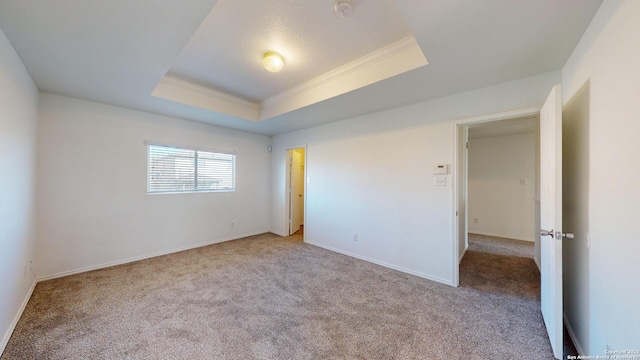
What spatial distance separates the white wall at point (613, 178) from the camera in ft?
3.43

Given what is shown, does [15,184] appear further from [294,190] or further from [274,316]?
[294,190]

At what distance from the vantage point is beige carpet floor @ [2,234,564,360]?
169 centimetres

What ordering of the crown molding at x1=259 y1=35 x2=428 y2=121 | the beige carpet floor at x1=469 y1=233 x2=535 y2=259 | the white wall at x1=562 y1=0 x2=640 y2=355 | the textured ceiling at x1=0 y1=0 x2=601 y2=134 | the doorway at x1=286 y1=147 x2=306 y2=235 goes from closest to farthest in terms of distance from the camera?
the white wall at x1=562 y1=0 x2=640 y2=355 < the textured ceiling at x1=0 y1=0 x2=601 y2=134 < the crown molding at x1=259 y1=35 x2=428 y2=121 < the beige carpet floor at x1=469 y1=233 x2=535 y2=259 < the doorway at x1=286 y1=147 x2=306 y2=235

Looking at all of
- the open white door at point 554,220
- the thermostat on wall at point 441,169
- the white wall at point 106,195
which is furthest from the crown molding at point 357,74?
the white wall at point 106,195

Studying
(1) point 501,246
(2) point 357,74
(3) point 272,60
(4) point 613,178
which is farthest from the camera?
(1) point 501,246

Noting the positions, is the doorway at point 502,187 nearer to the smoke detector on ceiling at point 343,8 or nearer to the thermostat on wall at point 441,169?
the thermostat on wall at point 441,169

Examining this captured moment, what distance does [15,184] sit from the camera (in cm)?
203

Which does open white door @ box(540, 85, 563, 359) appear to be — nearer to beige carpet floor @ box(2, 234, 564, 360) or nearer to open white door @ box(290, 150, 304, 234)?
beige carpet floor @ box(2, 234, 564, 360)

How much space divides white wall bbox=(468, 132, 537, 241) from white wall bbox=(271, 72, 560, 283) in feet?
11.2

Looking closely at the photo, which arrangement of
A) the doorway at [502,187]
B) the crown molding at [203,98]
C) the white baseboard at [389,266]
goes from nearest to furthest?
the white baseboard at [389,266], the crown molding at [203,98], the doorway at [502,187]

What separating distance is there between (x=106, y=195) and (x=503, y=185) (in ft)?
25.1

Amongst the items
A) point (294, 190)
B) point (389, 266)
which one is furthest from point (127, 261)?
point (389, 266)

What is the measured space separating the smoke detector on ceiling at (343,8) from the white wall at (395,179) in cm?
175

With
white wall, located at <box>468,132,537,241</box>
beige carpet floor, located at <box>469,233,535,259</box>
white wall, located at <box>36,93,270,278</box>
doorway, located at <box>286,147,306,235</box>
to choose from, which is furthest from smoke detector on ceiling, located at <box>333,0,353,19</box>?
white wall, located at <box>468,132,537,241</box>
